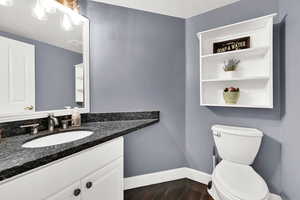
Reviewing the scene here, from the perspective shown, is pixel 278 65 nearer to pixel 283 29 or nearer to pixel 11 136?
pixel 283 29

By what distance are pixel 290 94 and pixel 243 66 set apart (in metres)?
0.52

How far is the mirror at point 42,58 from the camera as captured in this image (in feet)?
3.63

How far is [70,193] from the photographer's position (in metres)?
0.85

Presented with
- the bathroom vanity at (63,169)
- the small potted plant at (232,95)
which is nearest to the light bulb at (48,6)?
the bathroom vanity at (63,169)

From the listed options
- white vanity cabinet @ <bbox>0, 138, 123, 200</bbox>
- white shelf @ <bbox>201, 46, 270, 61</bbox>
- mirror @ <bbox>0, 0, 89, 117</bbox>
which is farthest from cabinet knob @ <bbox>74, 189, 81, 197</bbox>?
white shelf @ <bbox>201, 46, 270, 61</bbox>

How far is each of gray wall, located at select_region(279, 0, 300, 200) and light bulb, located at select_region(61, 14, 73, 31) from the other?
6.77ft

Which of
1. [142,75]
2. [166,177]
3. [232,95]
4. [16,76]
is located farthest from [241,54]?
[16,76]

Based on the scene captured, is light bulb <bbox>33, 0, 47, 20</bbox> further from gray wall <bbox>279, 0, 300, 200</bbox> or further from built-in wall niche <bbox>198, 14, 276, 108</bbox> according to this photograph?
gray wall <bbox>279, 0, 300, 200</bbox>

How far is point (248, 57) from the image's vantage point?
1.73 m

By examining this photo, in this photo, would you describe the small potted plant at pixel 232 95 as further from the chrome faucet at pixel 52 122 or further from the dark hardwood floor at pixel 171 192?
→ the chrome faucet at pixel 52 122

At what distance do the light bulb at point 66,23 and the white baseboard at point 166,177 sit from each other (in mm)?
1798

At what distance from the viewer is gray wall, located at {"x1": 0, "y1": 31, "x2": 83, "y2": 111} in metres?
1.28

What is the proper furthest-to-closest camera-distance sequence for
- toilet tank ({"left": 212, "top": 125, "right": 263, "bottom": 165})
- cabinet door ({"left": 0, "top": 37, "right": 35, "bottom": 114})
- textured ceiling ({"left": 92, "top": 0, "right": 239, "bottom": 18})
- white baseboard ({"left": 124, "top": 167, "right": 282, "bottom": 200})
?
white baseboard ({"left": 124, "top": 167, "right": 282, "bottom": 200}) < textured ceiling ({"left": 92, "top": 0, "right": 239, "bottom": 18}) < toilet tank ({"left": 212, "top": 125, "right": 263, "bottom": 165}) < cabinet door ({"left": 0, "top": 37, "right": 35, "bottom": 114})

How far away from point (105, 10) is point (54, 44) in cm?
76
